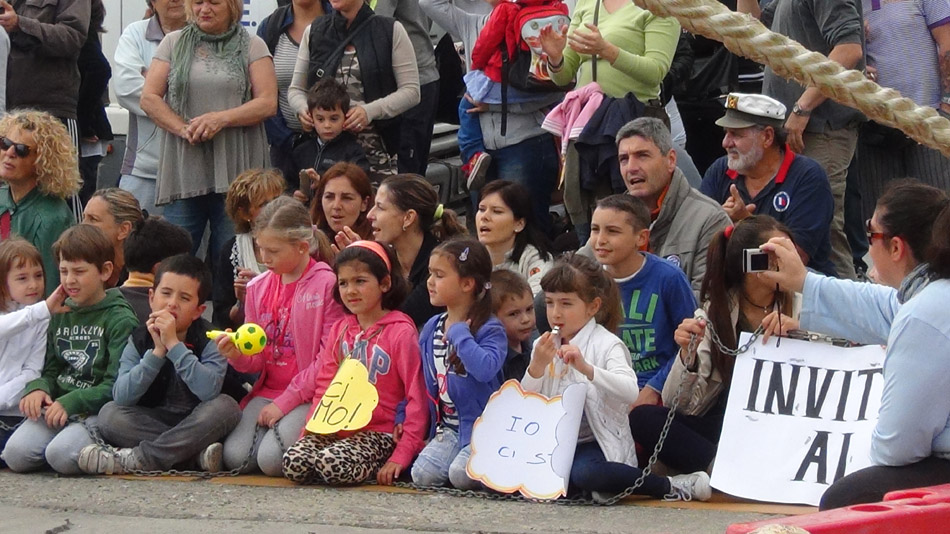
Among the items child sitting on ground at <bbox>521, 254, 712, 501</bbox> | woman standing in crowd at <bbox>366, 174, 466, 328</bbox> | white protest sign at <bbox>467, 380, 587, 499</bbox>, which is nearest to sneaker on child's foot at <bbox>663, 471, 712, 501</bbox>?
child sitting on ground at <bbox>521, 254, 712, 501</bbox>

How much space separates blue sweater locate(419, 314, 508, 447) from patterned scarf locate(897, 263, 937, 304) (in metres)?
1.85

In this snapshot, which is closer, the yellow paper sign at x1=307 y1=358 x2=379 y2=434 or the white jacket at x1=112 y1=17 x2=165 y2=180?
the yellow paper sign at x1=307 y1=358 x2=379 y2=434

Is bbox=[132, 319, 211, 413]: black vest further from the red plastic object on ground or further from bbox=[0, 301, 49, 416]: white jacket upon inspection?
the red plastic object on ground

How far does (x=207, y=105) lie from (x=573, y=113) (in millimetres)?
1987

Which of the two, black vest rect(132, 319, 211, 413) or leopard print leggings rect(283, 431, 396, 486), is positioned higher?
black vest rect(132, 319, 211, 413)

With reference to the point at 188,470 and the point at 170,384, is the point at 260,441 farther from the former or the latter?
the point at 170,384

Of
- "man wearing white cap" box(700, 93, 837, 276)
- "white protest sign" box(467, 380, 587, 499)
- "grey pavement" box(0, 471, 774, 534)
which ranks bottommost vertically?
"grey pavement" box(0, 471, 774, 534)

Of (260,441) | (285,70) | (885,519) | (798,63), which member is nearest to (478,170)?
(285,70)

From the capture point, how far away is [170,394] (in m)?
6.41

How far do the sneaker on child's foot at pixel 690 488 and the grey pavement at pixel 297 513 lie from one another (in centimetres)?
16

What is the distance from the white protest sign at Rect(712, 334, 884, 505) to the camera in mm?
5504

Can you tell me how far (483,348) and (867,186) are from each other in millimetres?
2964

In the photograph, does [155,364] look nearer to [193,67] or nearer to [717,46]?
[193,67]

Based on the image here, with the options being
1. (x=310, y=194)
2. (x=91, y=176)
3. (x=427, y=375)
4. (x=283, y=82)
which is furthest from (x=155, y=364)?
(x=91, y=176)
